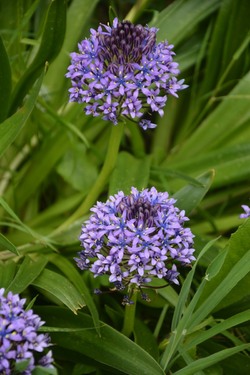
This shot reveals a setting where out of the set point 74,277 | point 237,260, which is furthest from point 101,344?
point 237,260

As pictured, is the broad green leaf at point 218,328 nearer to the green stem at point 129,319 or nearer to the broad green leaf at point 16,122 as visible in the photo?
the green stem at point 129,319

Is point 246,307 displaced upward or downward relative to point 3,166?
downward

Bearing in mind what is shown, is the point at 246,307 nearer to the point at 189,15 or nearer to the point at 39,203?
the point at 39,203

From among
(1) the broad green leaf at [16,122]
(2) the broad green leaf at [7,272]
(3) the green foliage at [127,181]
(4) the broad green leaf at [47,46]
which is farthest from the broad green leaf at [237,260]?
(4) the broad green leaf at [47,46]

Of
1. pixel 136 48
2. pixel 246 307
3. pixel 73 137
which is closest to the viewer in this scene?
pixel 136 48

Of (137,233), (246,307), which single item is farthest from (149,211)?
(246,307)
